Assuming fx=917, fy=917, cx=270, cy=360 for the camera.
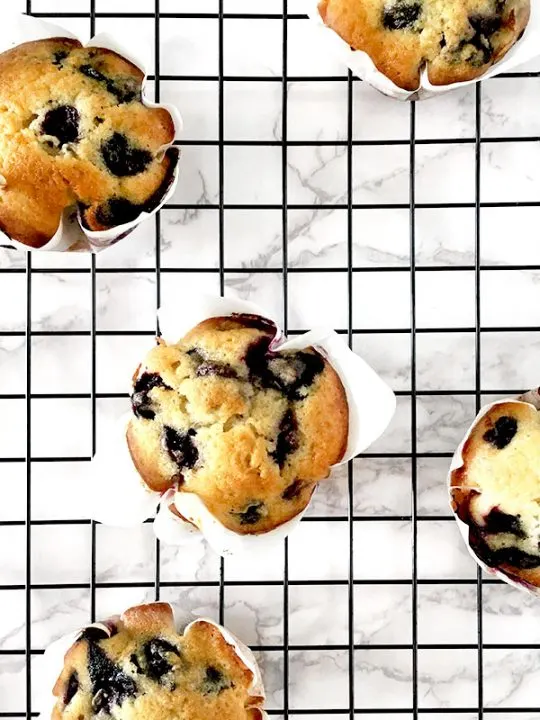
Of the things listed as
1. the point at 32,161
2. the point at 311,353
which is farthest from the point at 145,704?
the point at 32,161

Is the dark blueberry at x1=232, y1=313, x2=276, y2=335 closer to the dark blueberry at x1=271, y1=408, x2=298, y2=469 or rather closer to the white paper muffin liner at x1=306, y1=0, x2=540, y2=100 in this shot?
the dark blueberry at x1=271, y1=408, x2=298, y2=469

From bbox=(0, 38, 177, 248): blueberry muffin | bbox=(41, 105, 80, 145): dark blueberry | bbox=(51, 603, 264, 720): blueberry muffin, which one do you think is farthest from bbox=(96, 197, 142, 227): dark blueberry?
bbox=(51, 603, 264, 720): blueberry muffin

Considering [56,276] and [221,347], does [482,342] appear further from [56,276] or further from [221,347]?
[56,276]

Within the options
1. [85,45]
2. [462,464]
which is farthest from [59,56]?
[462,464]

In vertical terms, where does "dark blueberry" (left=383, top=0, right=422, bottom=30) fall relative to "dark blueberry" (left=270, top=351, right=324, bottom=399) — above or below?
above

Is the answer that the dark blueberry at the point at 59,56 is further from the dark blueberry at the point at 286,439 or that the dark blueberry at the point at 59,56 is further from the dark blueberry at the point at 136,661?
the dark blueberry at the point at 136,661
